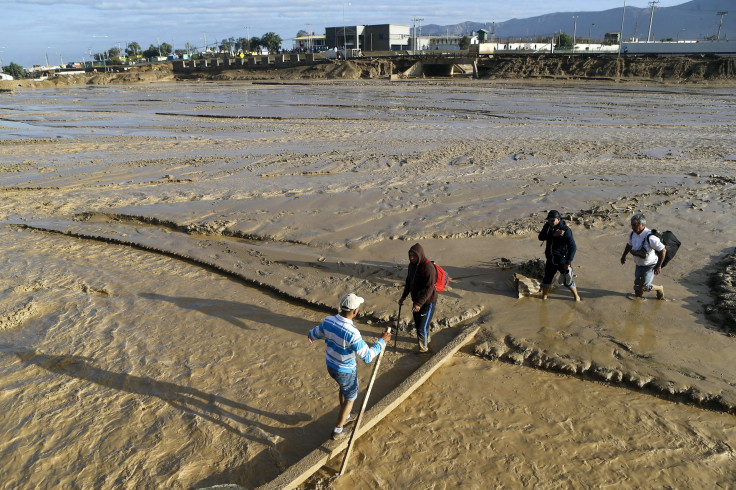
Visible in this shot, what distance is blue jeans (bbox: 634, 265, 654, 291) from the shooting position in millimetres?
7082

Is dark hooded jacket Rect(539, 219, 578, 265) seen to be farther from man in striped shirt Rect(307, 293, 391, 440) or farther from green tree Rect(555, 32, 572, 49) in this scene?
green tree Rect(555, 32, 572, 49)

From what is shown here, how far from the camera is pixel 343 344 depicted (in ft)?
14.2

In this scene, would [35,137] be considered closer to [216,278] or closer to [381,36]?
[216,278]

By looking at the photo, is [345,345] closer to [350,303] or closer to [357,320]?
[350,303]

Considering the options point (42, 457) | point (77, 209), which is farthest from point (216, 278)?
point (77, 209)

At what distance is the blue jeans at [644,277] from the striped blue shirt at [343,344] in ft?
15.6

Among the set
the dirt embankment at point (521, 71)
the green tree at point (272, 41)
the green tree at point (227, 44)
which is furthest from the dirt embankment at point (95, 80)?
the green tree at point (227, 44)

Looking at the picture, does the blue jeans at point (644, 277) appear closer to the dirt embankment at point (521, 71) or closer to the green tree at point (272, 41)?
the dirt embankment at point (521, 71)

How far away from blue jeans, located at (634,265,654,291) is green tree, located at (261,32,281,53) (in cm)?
11271

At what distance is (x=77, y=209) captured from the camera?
11734 mm

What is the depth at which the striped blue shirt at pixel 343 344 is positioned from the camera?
14.1 ft

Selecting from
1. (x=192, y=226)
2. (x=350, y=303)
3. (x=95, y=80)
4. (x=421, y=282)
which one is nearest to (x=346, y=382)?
(x=350, y=303)

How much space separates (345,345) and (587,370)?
337cm

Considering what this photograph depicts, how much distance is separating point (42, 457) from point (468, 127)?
801 inches
